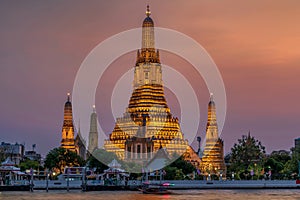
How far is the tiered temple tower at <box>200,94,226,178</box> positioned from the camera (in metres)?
138

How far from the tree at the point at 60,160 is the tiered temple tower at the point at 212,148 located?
114 ft

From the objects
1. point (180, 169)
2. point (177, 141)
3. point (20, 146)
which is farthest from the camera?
point (20, 146)

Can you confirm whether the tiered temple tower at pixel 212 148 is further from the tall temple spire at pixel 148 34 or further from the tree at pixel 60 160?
the tree at pixel 60 160

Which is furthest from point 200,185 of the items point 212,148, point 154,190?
point 212,148

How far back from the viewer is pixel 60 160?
10869cm

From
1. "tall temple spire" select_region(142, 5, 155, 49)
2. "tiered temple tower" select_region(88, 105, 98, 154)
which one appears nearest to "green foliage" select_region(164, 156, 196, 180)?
"tall temple spire" select_region(142, 5, 155, 49)

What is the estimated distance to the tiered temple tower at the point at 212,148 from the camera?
13812 cm

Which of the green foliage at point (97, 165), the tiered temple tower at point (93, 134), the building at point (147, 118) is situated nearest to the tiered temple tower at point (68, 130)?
the building at point (147, 118)

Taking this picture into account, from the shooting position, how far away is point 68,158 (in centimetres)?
10950

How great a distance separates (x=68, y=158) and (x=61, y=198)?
4475 cm

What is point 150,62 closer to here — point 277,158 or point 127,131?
point 127,131

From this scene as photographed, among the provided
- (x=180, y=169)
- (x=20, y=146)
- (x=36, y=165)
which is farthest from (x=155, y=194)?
(x=20, y=146)

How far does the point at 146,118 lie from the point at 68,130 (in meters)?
17.4

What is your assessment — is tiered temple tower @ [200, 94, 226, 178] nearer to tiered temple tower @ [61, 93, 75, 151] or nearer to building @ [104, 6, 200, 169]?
building @ [104, 6, 200, 169]
